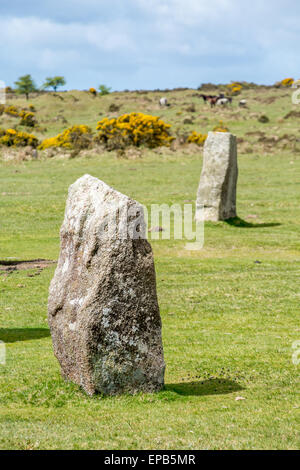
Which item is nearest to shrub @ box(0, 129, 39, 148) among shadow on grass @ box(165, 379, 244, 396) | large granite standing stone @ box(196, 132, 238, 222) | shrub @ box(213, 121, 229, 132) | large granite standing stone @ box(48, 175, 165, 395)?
shrub @ box(213, 121, 229, 132)

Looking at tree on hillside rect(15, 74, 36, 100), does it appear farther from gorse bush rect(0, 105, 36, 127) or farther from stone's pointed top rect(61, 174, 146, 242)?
stone's pointed top rect(61, 174, 146, 242)

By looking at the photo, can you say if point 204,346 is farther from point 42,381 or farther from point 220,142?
point 220,142

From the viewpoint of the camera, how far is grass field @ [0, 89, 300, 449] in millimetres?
7711

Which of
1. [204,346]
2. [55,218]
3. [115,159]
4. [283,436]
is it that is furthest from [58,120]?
[283,436]

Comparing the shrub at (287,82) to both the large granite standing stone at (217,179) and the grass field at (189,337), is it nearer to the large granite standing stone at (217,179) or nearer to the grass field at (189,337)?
the grass field at (189,337)

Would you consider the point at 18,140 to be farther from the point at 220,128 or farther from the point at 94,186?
the point at 94,186

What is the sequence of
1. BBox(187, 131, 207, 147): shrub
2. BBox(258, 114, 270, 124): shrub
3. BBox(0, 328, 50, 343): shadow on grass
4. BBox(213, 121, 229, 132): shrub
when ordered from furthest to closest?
BBox(258, 114, 270, 124): shrub → BBox(213, 121, 229, 132): shrub → BBox(187, 131, 207, 147): shrub → BBox(0, 328, 50, 343): shadow on grass

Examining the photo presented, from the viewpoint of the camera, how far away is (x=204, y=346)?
41.8 ft

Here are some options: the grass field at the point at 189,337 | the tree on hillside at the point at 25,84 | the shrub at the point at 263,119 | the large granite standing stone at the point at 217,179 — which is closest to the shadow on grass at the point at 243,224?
the grass field at the point at 189,337

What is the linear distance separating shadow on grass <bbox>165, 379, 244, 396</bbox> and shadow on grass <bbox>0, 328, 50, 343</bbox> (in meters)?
4.68

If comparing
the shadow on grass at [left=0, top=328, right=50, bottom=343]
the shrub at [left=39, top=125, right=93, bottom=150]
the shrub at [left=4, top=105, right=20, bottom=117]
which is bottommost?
the shadow on grass at [left=0, top=328, right=50, bottom=343]

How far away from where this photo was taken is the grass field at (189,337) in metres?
7.71

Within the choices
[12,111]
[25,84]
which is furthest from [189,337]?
[25,84]

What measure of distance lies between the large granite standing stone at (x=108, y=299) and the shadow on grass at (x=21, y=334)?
15.2 feet
